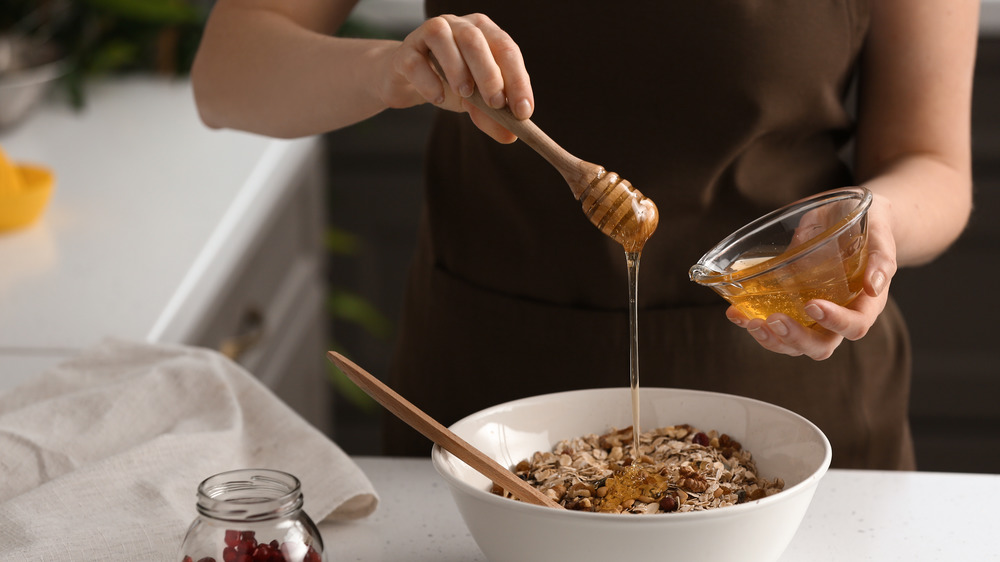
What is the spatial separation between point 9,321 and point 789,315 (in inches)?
38.5

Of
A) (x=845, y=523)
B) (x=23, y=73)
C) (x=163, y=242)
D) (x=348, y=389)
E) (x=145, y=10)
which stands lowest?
(x=348, y=389)

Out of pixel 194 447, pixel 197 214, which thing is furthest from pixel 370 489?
pixel 197 214

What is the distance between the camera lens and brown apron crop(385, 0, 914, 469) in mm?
1117

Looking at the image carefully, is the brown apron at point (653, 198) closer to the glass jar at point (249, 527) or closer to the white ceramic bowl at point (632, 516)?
the white ceramic bowl at point (632, 516)

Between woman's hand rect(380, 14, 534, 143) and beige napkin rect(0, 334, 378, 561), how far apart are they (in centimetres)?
33

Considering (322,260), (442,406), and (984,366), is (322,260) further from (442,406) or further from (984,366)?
(984,366)

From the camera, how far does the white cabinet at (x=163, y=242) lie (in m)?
1.40

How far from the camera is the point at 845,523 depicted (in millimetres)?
916

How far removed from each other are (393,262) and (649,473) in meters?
2.01

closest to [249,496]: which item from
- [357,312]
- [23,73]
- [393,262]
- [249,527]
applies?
[249,527]

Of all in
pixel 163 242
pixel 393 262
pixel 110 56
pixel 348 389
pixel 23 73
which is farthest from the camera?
pixel 393 262

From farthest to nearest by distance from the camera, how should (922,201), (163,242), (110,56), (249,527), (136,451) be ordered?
(110,56) → (163,242) → (922,201) → (136,451) → (249,527)

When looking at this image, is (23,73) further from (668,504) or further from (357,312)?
(668,504)

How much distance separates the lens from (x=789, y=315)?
826 mm
